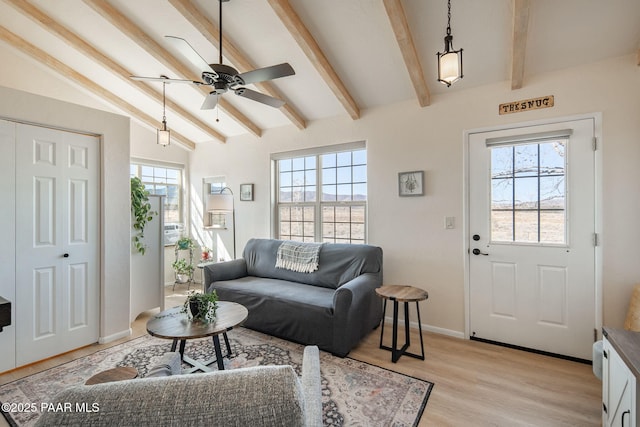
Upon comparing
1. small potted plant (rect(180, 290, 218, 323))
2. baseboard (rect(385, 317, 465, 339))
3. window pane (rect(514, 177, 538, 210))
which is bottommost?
baseboard (rect(385, 317, 465, 339))

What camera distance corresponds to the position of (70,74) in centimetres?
378

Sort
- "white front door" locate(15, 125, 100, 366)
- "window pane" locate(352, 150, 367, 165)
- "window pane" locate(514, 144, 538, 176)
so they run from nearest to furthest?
1. "white front door" locate(15, 125, 100, 366)
2. "window pane" locate(514, 144, 538, 176)
3. "window pane" locate(352, 150, 367, 165)

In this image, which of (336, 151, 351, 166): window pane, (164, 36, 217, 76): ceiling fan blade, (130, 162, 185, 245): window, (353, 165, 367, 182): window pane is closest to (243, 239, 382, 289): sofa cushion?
(353, 165, 367, 182): window pane

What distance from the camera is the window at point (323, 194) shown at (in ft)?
12.8

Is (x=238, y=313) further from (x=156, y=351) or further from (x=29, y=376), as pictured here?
(x=29, y=376)

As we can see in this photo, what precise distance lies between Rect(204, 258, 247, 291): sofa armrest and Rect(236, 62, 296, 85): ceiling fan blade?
2.22m

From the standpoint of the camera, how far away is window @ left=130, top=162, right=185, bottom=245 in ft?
16.7

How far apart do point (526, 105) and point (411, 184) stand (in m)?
1.26

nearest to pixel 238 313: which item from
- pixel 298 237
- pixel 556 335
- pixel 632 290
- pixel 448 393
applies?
pixel 448 393

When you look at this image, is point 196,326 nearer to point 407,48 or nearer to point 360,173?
point 360,173

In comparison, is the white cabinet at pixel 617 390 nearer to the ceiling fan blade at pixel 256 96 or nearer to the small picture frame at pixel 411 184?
the small picture frame at pixel 411 184

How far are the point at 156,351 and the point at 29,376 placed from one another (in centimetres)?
89

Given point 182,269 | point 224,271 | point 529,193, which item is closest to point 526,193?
point 529,193

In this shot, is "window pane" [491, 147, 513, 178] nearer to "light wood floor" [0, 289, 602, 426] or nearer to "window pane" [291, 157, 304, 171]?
"light wood floor" [0, 289, 602, 426]
